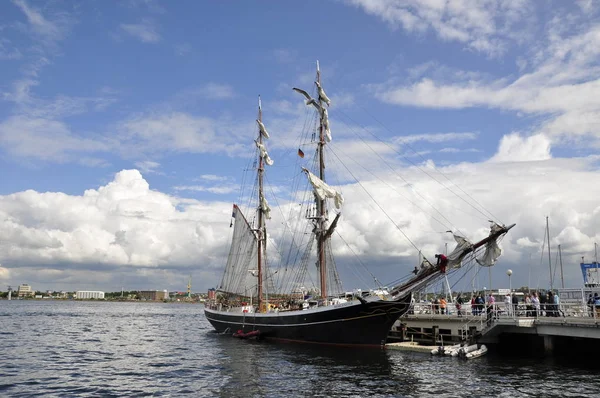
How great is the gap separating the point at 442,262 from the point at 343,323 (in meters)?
10.0

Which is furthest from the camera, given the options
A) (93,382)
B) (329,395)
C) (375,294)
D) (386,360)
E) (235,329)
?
(235,329)

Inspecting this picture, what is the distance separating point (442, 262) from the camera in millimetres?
40781

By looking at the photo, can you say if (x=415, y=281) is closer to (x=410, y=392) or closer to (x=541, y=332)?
(x=541, y=332)

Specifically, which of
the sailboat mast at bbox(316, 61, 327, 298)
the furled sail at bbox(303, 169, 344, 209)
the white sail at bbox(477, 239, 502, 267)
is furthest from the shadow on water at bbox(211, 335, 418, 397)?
the furled sail at bbox(303, 169, 344, 209)

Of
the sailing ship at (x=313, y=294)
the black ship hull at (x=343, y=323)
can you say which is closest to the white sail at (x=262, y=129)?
the sailing ship at (x=313, y=294)

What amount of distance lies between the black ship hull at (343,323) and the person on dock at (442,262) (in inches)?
135

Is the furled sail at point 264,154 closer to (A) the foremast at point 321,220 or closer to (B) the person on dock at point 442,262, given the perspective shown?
(A) the foremast at point 321,220

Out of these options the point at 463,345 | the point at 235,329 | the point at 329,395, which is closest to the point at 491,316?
the point at 463,345

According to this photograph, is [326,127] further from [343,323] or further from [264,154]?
[343,323]

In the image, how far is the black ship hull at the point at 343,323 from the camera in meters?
42.1

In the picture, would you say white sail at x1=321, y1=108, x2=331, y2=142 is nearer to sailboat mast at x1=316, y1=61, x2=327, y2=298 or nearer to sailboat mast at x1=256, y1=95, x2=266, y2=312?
sailboat mast at x1=316, y1=61, x2=327, y2=298

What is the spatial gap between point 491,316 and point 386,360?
9143 mm

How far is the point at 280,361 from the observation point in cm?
3828

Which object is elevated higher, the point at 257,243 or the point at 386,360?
the point at 257,243
